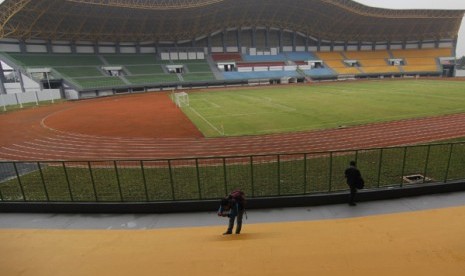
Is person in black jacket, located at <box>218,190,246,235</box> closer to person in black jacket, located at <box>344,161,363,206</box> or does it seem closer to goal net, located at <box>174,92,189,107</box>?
person in black jacket, located at <box>344,161,363,206</box>

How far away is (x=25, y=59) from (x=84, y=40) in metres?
12.2

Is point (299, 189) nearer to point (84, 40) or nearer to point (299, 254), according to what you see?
point (299, 254)

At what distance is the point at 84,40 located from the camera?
58594 millimetres

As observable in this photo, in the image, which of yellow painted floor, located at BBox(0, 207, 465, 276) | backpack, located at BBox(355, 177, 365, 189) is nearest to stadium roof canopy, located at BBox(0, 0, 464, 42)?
yellow painted floor, located at BBox(0, 207, 465, 276)

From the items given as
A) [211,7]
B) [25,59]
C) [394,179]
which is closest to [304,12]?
[211,7]

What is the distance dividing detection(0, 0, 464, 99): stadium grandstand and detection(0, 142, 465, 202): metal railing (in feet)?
141

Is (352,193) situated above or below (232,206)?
below

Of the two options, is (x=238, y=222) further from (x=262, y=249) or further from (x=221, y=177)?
(x=221, y=177)

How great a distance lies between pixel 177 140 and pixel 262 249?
13407 mm

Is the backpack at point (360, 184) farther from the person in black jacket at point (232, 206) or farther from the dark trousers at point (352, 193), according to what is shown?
the person in black jacket at point (232, 206)

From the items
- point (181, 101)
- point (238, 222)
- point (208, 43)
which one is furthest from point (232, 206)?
point (208, 43)

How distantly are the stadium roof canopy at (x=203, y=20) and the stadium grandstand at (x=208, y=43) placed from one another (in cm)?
22

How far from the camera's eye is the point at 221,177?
36.4 feet

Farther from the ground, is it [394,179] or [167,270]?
[167,270]
